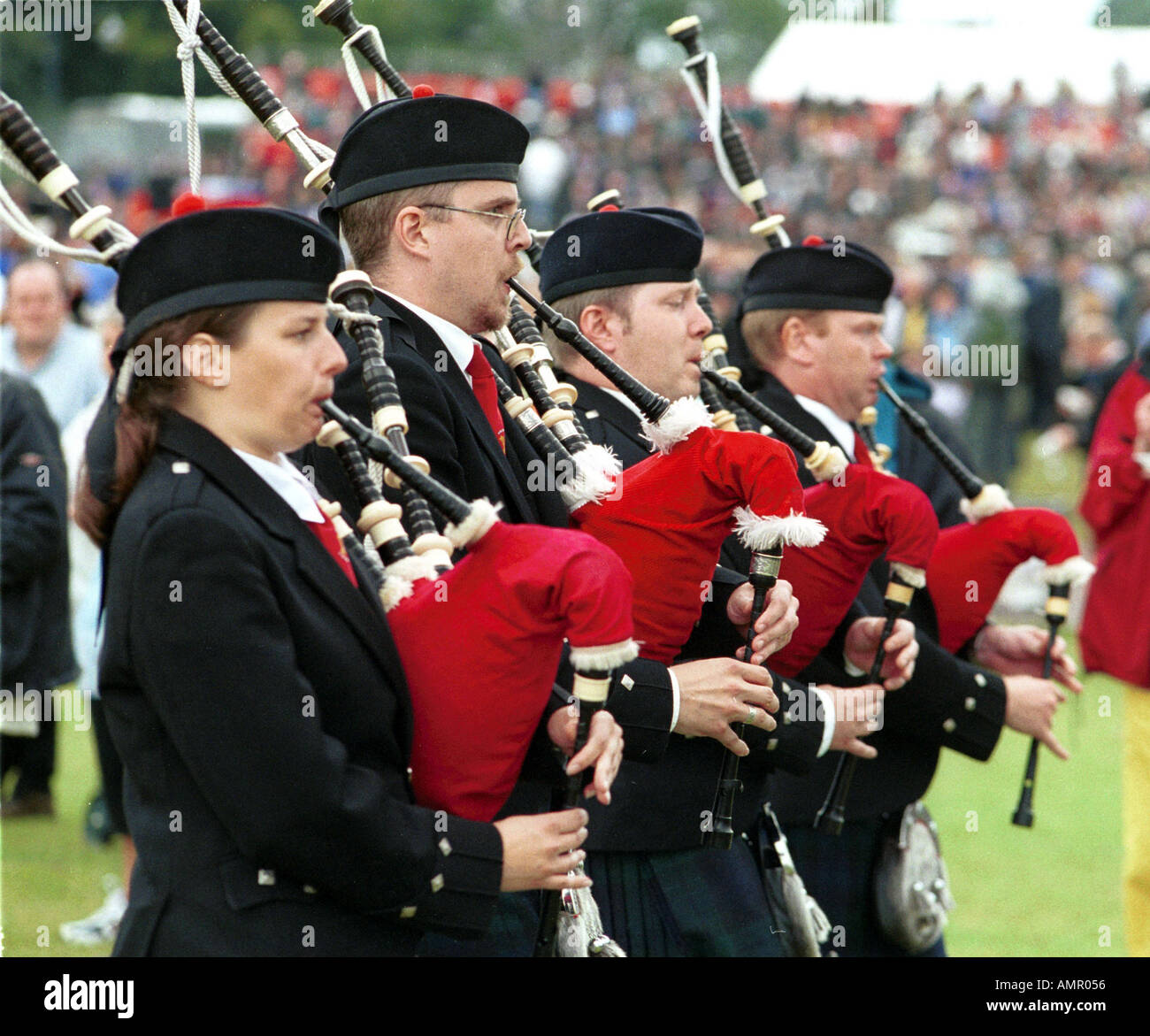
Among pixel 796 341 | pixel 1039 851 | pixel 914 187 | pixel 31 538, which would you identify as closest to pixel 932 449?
pixel 796 341

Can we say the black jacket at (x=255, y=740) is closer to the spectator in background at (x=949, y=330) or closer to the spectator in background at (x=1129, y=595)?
the spectator in background at (x=1129, y=595)

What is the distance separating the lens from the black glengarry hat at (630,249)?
330 cm

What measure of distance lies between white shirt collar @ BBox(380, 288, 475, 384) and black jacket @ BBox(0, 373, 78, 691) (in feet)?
11.3

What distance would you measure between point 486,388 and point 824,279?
1.42 metres

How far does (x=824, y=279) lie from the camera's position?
3.98 m

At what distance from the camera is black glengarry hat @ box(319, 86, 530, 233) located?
2.72 metres

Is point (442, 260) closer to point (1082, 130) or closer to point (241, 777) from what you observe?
point (241, 777)

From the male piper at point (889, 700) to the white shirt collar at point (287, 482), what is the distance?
1735mm

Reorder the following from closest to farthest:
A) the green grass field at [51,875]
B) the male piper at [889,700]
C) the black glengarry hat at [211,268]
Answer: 1. the black glengarry hat at [211,268]
2. the male piper at [889,700]
3. the green grass field at [51,875]

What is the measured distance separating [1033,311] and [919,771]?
12924 mm

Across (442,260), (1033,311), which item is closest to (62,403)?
(442,260)

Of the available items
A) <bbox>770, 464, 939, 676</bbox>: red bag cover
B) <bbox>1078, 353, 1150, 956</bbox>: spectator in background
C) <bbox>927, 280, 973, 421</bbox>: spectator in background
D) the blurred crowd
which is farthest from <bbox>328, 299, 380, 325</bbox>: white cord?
<bbox>927, 280, 973, 421</bbox>: spectator in background

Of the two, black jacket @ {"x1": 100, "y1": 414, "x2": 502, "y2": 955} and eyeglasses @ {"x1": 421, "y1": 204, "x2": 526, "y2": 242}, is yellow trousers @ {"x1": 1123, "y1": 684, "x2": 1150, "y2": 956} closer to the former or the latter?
eyeglasses @ {"x1": 421, "y1": 204, "x2": 526, "y2": 242}

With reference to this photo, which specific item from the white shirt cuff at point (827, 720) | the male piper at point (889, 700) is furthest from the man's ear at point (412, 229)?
the male piper at point (889, 700)
